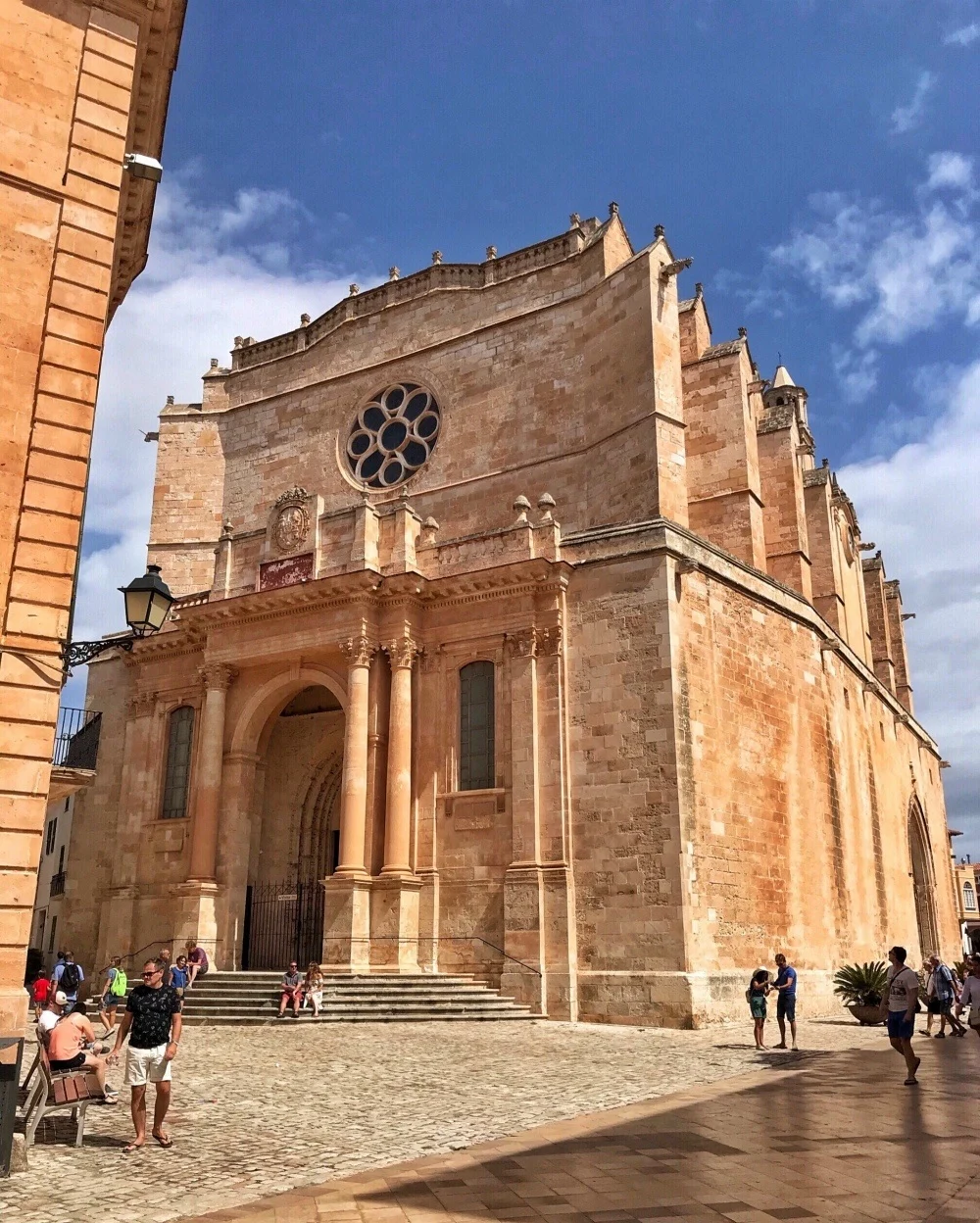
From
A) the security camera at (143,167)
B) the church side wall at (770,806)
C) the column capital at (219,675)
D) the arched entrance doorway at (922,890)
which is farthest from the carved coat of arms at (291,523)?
the arched entrance doorway at (922,890)

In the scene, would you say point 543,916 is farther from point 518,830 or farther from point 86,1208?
point 86,1208

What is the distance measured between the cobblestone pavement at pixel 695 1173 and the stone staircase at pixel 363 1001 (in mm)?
7748

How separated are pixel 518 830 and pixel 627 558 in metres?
5.01

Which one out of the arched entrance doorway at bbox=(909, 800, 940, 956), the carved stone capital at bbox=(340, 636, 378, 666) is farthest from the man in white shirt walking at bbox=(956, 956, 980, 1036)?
the arched entrance doorway at bbox=(909, 800, 940, 956)

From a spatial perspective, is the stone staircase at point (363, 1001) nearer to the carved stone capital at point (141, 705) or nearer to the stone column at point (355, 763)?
the stone column at point (355, 763)

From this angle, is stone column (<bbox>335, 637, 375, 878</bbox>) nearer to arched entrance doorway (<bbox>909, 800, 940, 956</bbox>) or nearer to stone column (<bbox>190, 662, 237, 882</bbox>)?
stone column (<bbox>190, 662, 237, 882</bbox>)

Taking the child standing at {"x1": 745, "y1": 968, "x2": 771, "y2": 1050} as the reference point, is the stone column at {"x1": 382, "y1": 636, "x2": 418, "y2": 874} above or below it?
above

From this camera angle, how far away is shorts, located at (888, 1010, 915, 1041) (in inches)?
411

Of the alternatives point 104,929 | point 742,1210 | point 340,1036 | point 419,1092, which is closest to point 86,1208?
point 742,1210

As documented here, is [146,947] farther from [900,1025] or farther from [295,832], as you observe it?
[900,1025]

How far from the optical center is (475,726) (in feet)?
63.7

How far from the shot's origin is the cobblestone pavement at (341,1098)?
20.6 ft

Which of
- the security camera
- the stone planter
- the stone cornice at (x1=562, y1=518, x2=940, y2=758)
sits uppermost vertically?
the security camera

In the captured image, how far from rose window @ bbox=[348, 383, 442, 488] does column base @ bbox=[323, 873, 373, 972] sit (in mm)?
10161
